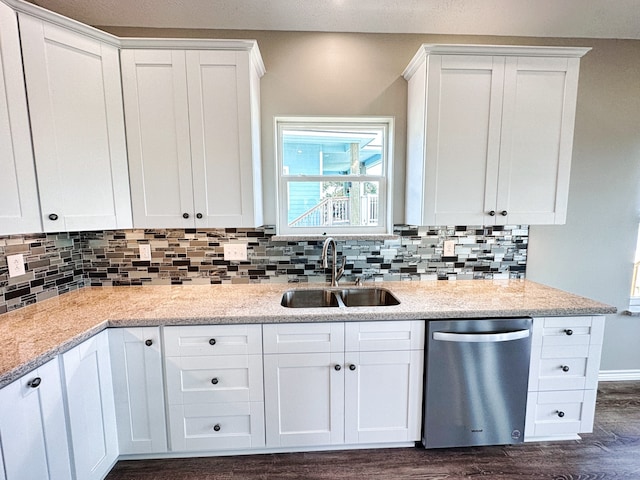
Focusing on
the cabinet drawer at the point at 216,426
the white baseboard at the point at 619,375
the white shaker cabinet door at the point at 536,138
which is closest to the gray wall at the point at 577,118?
the white baseboard at the point at 619,375

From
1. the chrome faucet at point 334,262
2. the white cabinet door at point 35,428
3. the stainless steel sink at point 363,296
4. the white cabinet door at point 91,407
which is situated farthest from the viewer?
the stainless steel sink at point 363,296

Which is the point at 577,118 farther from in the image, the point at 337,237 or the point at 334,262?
the point at 334,262

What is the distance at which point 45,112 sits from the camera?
1.43 m

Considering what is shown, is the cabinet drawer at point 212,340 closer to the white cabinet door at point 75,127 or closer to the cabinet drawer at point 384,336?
the cabinet drawer at point 384,336

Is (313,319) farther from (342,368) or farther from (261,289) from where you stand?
(261,289)

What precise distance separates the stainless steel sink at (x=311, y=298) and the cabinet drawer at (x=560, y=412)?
1.30 meters

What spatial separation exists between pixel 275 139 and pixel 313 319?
1.30 m

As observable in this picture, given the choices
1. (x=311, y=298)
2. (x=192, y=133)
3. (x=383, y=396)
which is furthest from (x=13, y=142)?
(x=383, y=396)

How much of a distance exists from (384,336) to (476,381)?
0.58 m

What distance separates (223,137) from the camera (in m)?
1.74

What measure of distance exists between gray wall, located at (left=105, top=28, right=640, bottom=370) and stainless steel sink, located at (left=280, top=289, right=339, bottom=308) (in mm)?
577

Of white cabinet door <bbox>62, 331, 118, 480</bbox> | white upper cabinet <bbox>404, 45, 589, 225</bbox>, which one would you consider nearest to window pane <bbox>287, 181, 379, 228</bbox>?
white upper cabinet <bbox>404, 45, 589, 225</bbox>

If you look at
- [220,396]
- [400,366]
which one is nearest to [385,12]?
[400,366]

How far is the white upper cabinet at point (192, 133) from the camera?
167cm
